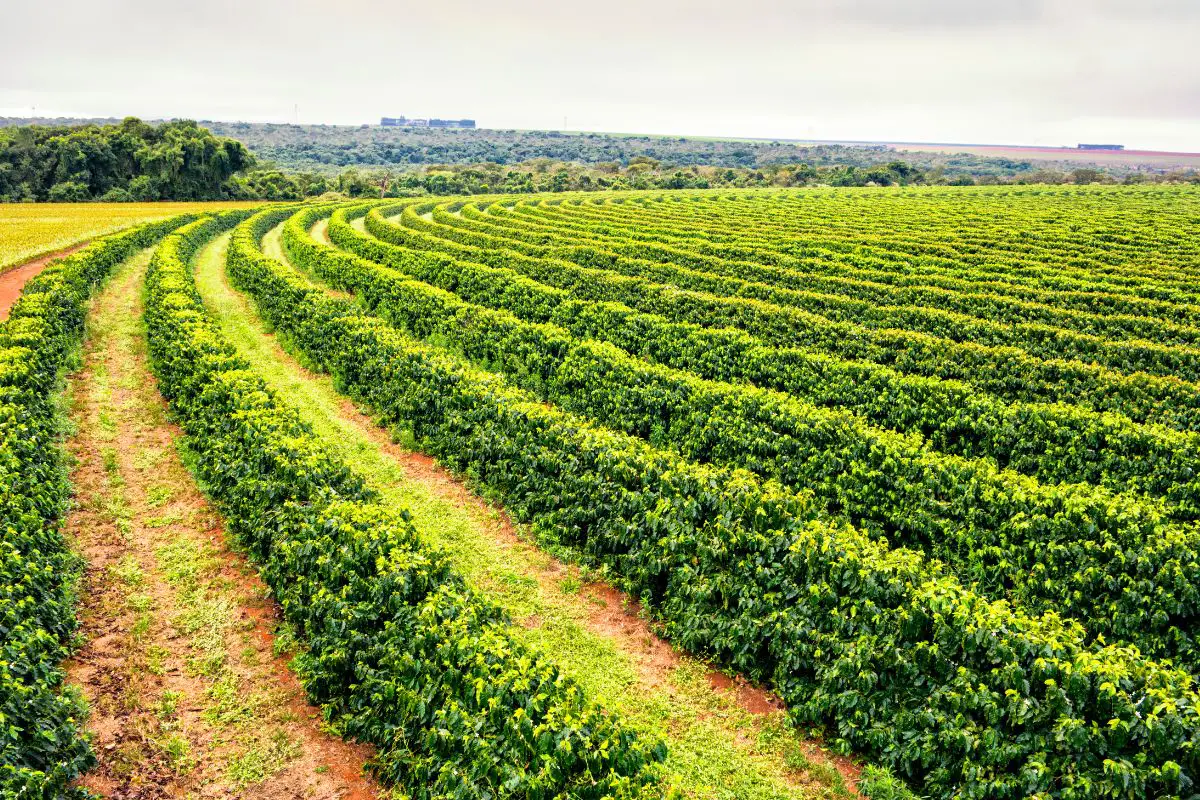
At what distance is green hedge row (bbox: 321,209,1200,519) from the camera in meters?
14.0

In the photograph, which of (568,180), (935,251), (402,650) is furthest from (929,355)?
(568,180)

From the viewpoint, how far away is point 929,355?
72.7 ft

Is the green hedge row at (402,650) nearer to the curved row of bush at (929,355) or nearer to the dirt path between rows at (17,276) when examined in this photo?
the curved row of bush at (929,355)

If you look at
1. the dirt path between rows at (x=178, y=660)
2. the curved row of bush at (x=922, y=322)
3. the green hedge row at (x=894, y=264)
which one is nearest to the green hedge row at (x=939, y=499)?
the dirt path between rows at (x=178, y=660)

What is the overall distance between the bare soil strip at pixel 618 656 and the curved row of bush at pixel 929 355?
1292 cm

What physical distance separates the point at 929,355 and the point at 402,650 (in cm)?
1892

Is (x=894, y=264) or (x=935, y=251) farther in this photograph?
(x=935, y=251)

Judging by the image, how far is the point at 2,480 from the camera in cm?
1152

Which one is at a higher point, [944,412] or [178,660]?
[944,412]

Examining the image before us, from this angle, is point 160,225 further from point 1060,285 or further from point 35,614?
point 1060,285

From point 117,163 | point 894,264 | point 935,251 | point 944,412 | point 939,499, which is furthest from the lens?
point 117,163

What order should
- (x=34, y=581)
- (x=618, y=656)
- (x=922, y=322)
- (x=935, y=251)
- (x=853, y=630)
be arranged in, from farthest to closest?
(x=935, y=251) → (x=922, y=322) → (x=618, y=656) → (x=34, y=581) → (x=853, y=630)

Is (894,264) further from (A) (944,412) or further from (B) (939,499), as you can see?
(B) (939,499)

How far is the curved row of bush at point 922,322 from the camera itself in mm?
21906
